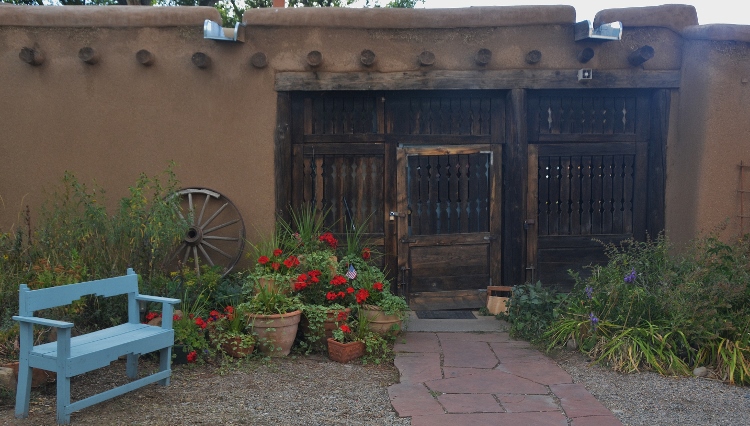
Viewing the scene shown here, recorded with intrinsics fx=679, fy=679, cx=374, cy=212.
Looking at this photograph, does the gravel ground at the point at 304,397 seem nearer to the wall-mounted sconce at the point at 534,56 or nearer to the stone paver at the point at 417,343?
the stone paver at the point at 417,343

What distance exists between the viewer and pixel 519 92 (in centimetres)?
699

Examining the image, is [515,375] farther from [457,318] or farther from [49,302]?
[49,302]

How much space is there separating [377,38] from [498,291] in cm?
289

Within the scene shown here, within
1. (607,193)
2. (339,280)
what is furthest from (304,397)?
(607,193)

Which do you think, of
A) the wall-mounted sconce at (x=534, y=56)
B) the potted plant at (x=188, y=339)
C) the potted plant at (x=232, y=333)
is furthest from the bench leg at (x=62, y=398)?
the wall-mounted sconce at (x=534, y=56)

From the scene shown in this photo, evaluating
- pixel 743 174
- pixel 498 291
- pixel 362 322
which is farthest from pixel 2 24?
pixel 743 174

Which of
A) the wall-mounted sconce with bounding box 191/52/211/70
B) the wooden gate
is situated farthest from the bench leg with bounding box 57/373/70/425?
the wall-mounted sconce with bounding box 191/52/211/70

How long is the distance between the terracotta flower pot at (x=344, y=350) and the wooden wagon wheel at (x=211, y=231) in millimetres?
1875

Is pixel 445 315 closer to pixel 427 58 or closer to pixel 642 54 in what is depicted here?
pixel 427 58

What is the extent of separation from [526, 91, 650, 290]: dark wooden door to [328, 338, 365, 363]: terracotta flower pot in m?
2.63

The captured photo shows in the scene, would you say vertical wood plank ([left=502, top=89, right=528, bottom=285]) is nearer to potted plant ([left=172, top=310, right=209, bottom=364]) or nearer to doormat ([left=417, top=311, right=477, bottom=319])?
doormat ([left=417, top=311, right=477, bottom=319])

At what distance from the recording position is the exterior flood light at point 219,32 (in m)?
6.52

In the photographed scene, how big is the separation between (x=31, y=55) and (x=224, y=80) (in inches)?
73.2

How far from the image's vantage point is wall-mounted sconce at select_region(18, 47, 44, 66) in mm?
6602
